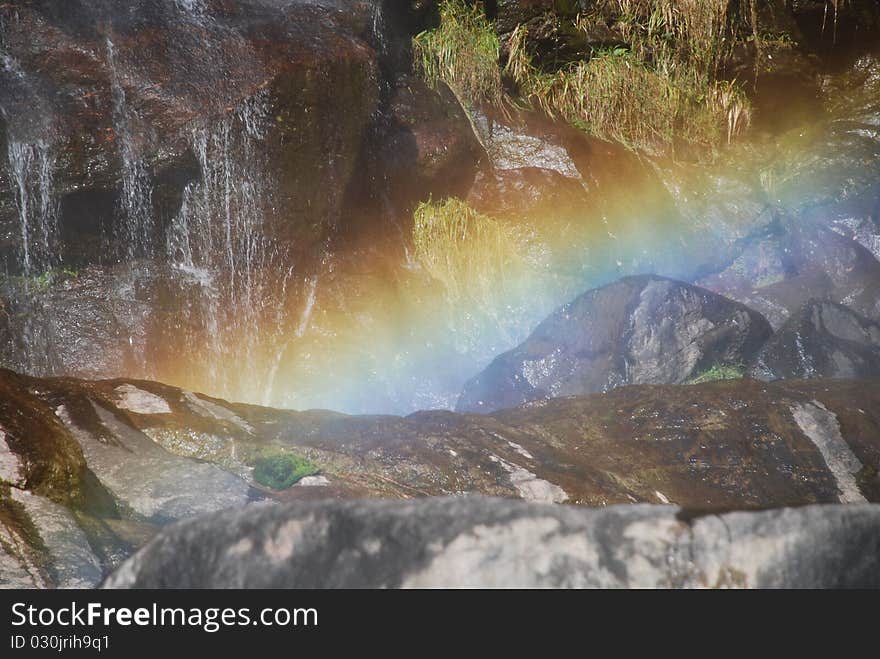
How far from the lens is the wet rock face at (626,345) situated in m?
8.51

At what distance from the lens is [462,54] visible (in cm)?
989

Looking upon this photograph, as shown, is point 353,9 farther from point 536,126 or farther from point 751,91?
point 751,91

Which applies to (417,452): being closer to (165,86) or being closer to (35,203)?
(165,86)

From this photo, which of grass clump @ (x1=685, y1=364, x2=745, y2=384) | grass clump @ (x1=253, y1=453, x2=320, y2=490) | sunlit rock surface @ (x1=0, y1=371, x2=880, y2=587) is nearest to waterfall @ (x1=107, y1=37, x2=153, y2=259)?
sunlit rock surface @ (x1=0, y1=371, x2=880, y2=587)

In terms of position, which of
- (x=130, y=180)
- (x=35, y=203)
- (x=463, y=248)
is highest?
(x=130, y=180)

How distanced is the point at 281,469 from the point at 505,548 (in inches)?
136

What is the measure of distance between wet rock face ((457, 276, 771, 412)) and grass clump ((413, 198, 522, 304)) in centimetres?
119

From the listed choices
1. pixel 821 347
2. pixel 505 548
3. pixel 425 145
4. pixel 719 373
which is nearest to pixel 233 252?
pixel 425 145

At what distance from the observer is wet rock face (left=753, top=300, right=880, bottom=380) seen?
7801mm

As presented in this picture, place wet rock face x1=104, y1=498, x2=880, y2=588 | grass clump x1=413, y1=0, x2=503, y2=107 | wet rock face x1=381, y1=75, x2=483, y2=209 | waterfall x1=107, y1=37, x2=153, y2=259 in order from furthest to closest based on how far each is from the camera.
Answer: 1. grass clump x1=413, y1=0, x2=503, y2=107
2. wet rock face x1=381, y1=75, x2=483, y2=209
3. waterfall x1=107, y1=37, x2=153, y2=259
4. wet rock face x1=104, y1=498, x2=880, y2=588

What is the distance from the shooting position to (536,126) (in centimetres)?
1006

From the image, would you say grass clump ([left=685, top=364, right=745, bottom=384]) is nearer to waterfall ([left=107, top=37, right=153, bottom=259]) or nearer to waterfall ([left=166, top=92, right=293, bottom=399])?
waterfall ([left=166, top=92, right=293, bottom=399])

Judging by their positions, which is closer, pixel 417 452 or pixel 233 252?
pixel 417 452
